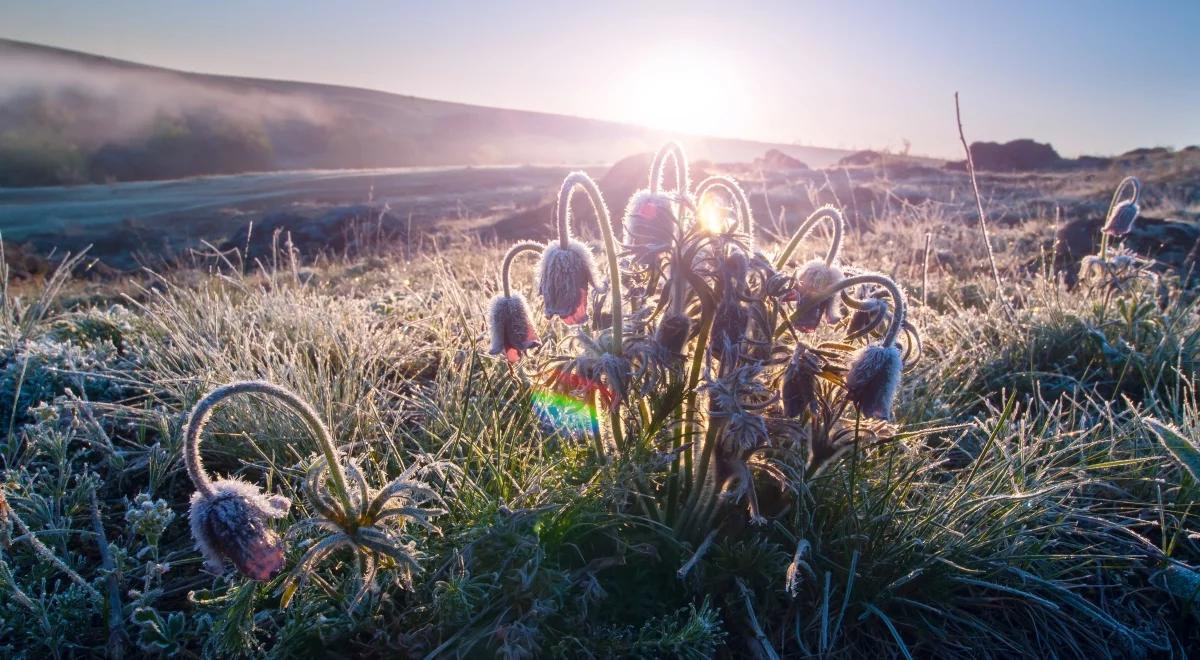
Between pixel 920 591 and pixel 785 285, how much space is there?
89 cm

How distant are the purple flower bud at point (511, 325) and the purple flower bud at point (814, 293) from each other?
25.4 inches

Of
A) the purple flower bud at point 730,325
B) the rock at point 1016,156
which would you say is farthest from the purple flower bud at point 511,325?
the rock at point 1016,156

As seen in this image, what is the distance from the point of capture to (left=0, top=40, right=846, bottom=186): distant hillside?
→ 40531mm

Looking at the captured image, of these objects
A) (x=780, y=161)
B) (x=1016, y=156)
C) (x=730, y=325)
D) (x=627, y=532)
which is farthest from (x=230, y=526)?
(x=1016, y=156)

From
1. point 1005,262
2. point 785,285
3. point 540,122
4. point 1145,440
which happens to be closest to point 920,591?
point 785,285

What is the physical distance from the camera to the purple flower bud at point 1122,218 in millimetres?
3648

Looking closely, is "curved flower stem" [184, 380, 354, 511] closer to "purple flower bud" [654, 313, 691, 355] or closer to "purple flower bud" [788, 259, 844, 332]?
"purple flower bud" [654, 313, 691, 355]

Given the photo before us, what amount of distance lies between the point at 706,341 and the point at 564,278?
14.2 inches

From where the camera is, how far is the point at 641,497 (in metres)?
1.77

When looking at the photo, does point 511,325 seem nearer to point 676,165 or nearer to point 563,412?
point 563,412

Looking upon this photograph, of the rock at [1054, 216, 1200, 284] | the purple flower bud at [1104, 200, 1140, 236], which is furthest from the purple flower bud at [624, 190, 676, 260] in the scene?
the rock at [1054, 216, 1200, 284]

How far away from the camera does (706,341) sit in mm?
1560

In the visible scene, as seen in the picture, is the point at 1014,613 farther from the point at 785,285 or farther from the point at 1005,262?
the point at 1005,262

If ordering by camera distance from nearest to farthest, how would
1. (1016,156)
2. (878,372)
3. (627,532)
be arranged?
1. (878,372)
2. (627,532)
3. (1016,156)
